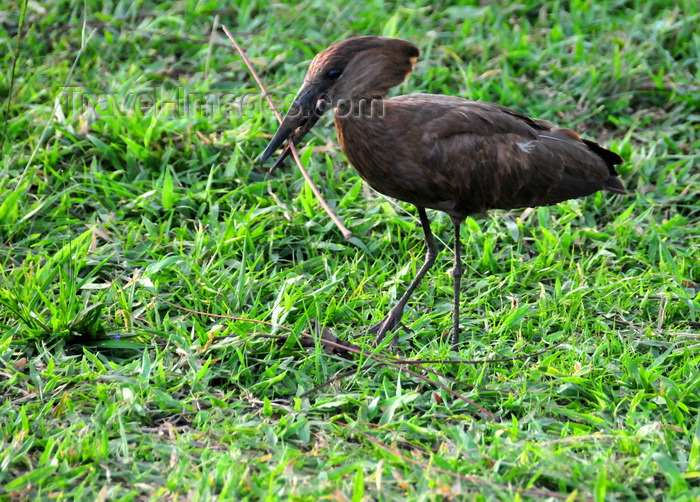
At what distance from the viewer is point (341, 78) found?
412 centimetres

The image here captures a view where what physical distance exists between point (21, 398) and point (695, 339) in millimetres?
3256

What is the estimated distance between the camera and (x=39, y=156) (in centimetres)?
520

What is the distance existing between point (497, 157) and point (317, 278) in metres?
1.22

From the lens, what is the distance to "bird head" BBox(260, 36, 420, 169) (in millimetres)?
4109

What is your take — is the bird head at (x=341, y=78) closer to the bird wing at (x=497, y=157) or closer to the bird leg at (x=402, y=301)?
the bird wing at (x=497, y=157)

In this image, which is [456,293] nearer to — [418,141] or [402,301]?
[402,301]

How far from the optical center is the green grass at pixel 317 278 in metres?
3.32

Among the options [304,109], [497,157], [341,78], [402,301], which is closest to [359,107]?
[341,78]

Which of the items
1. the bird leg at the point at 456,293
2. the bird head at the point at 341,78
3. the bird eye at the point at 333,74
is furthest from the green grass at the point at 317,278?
the bird eye at the point at 333,74

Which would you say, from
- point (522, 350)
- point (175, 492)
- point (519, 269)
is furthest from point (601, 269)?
point (175, 492)

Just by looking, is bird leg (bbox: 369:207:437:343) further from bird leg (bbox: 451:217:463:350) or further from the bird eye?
the bird eye

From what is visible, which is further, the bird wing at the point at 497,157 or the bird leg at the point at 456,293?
the bird leg at the point at 456,293

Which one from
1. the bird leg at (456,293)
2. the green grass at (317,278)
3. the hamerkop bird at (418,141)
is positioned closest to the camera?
the green grass at (317,278)

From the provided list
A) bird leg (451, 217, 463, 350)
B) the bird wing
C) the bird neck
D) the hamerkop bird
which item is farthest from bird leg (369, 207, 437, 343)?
the bird neck
